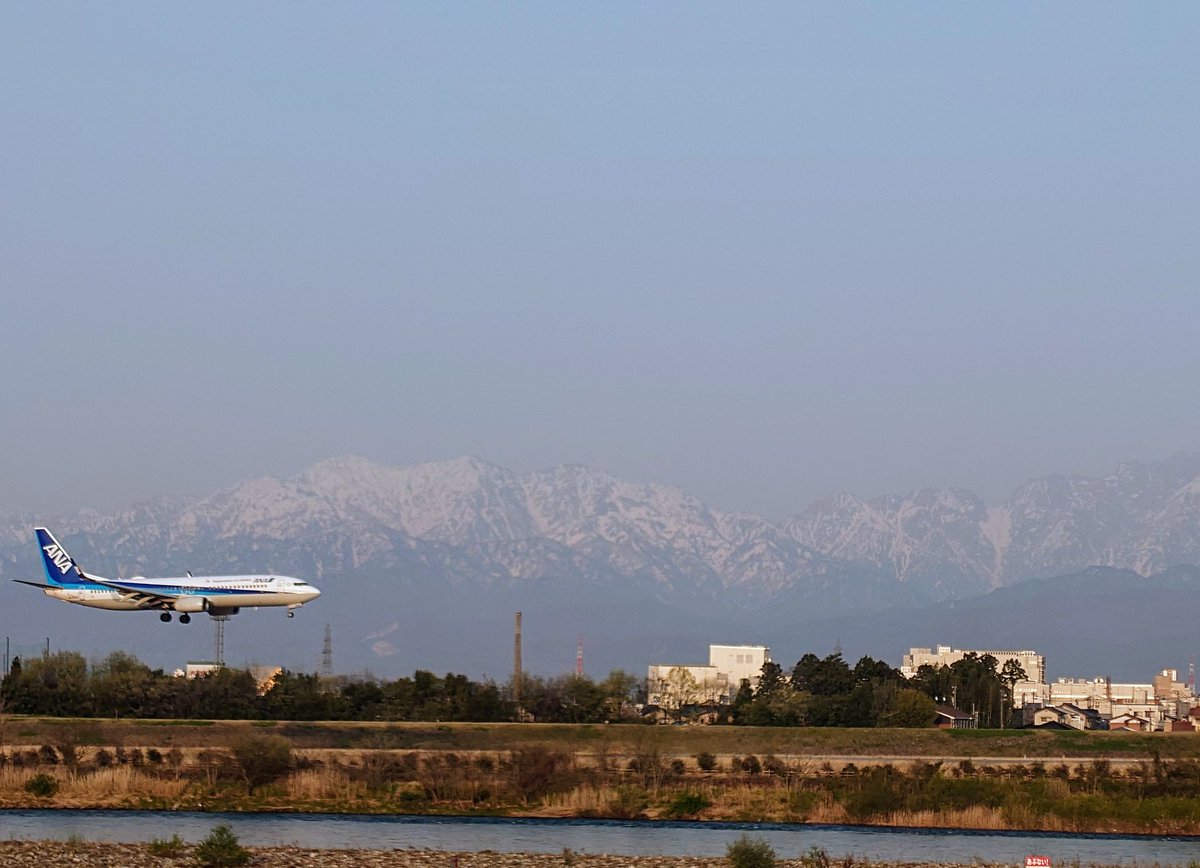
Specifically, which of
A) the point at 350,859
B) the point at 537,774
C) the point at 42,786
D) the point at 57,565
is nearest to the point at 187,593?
the point at 57,565

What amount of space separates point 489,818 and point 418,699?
207ft

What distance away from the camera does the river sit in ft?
234

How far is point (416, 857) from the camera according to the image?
60.6 m

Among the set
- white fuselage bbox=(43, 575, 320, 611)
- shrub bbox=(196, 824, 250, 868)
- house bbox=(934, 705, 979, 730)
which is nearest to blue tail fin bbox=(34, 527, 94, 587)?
white fuselage bbox=(43, 575, 320, 611)

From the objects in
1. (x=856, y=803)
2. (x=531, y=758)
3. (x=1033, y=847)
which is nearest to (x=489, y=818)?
(x=531, y=758)

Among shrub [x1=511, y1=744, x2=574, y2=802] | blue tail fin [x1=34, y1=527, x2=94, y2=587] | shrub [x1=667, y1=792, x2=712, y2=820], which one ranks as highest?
A: blue tail fin [x1=34, y1=527, x2=94, y2=587]

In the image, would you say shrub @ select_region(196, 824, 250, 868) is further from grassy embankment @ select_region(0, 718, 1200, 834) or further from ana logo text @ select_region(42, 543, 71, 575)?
ana logo text @ select_region(42, 543, 71, 575)

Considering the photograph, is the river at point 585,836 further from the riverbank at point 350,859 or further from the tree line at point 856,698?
the tree line at point 856,698

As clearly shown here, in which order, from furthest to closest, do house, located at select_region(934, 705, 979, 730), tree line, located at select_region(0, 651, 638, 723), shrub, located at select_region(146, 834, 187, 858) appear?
house, located at select_region(934, 705, 979, 730) → tree line, located at select_region(0, 651, 638, 723) → shrub, located at select_region(146, 834, 187, 858)

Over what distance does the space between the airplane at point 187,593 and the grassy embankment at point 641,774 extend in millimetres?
26577

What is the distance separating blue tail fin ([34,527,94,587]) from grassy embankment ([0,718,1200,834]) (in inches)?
1433

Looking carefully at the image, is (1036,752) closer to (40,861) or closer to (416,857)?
(416,857)

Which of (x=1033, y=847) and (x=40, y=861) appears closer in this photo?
(x=40, y=861)

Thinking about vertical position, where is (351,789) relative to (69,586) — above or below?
below
